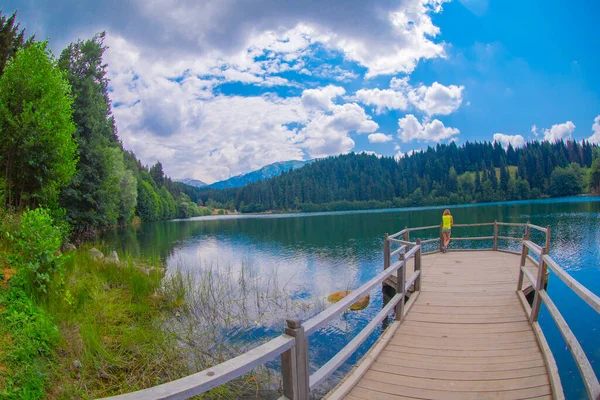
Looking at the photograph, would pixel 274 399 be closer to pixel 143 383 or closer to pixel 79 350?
pixel 143 383

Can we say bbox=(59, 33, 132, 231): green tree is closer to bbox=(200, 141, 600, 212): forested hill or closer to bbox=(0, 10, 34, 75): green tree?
bbox=(0, 10, 34, 75): green tree

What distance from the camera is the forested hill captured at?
11931cm

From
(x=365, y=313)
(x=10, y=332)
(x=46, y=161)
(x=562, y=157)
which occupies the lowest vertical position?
(x=365, y=313)

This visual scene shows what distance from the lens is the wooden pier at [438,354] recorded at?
2.42m

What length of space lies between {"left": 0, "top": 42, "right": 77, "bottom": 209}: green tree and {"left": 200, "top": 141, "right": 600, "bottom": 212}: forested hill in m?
131

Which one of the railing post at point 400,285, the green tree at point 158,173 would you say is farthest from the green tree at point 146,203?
the railing post at point 400,285

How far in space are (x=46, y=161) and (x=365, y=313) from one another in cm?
1181

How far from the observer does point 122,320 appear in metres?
7.59

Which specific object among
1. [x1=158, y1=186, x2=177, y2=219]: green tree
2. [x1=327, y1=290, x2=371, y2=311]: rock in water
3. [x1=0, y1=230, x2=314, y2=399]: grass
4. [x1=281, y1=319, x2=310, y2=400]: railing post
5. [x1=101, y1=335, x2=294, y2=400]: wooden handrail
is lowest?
[x1=327, y1=290, x2=371, y2=311]: rock in water

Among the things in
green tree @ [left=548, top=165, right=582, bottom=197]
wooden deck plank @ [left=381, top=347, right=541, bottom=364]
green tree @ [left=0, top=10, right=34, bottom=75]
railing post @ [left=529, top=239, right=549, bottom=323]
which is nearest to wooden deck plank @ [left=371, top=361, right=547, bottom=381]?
wooden deck plank @ [left=381, top=347, right=541, bottom=364]

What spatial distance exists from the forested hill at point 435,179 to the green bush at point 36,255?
133 meters

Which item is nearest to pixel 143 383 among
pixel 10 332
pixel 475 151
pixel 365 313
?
pixel 10 332

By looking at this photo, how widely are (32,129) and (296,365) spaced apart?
11.9 m

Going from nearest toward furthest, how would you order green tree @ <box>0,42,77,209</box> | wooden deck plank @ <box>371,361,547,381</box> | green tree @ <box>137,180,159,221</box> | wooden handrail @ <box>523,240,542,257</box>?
wooden deck plank @ <box>371,361,547,381</box>
wooden handrail @ <box>523,240,542,257</box>
green tree @ <box>0,42,77,209</box>
green tree @ <box>137,180,159,221</box>
